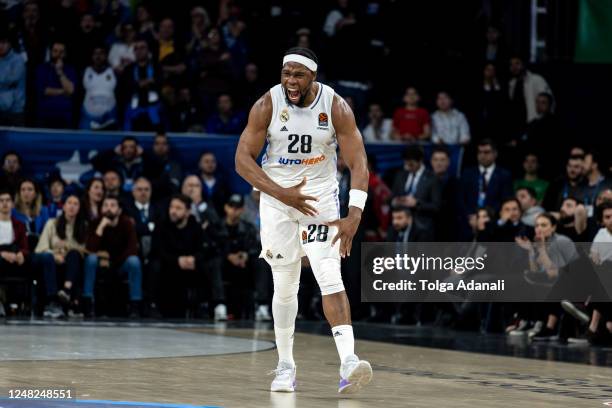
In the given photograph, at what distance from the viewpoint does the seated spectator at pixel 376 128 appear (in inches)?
711

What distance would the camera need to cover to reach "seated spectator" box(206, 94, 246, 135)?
17844 millimetres

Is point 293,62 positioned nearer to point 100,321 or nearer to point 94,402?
point 94,402

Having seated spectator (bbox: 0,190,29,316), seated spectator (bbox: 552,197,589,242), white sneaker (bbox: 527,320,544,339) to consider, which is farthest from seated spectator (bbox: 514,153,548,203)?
seated spectator (bbox: 0,190,29,316)

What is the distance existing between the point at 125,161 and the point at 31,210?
147 centimetres

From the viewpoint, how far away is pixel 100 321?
14.6 meters

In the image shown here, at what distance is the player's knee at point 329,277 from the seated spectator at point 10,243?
824 cm

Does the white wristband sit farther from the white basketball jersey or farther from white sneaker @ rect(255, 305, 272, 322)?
white sneaker @ rect(255, 305, 272, 322)

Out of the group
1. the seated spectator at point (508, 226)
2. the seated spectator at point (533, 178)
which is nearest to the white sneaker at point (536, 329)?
the seated spectator at point (508, 226)

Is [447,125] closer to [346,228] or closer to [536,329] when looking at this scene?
[536,329]

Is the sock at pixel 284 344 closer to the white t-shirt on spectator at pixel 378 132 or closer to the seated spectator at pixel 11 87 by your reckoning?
the seated spectator at pixel 11 87

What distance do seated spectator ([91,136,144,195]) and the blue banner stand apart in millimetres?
98

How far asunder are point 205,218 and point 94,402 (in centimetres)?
997

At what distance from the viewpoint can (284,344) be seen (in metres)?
7.96

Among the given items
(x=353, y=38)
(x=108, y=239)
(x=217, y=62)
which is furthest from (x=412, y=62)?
(x=108, y=239)
